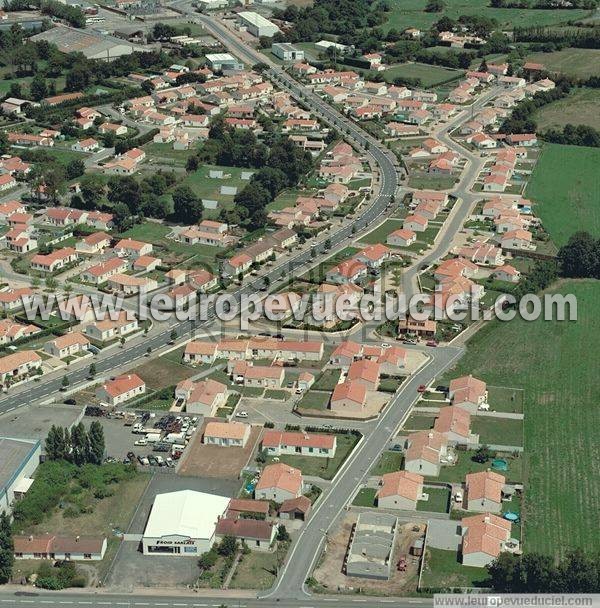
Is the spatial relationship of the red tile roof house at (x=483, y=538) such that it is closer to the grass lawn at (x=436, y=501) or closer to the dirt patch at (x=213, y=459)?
the grass lawn at (x=436, y=501)

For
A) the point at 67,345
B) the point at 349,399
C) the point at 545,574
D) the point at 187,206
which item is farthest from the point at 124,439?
the point at 187,206

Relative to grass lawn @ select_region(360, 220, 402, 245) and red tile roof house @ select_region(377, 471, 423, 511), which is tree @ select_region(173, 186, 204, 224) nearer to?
grass lawn @ select_region(360, 220, 402, 245)

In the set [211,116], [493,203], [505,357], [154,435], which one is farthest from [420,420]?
[211,116]

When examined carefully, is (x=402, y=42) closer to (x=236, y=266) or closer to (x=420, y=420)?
(x=236, y=266)

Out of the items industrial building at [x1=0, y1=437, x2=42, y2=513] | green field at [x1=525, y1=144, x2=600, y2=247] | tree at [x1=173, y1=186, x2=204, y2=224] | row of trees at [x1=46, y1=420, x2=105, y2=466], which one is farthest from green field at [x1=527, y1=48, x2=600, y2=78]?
industrial building at [x1=0, y1=437, x2=42, y2=513]

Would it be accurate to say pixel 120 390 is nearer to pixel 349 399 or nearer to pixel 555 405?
pixel 349 399

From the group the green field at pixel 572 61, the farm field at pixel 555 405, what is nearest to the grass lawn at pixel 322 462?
the farm field at pixel 555 405
